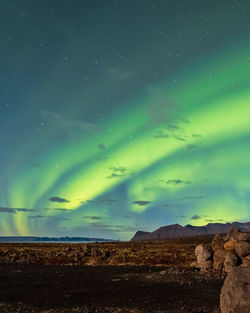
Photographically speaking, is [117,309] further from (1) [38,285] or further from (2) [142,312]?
(1) [38,285]

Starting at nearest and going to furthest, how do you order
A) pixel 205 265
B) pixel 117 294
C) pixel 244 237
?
pixel 117 294, pixel 244 237, pixel 205 265

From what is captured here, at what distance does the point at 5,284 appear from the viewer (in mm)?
35031

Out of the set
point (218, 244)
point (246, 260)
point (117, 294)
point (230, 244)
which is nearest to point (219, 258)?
point (230, 244)

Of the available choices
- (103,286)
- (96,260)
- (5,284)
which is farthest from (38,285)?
(96,260)

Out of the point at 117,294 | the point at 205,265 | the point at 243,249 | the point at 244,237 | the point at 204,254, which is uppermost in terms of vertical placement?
the point at 244,237

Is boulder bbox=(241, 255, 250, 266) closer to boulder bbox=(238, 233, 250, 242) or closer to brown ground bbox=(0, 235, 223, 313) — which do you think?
boulder bbox=(238, 233, 250, 242)

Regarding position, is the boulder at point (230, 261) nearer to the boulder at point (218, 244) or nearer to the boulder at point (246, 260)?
the boulder at point (246, 260)

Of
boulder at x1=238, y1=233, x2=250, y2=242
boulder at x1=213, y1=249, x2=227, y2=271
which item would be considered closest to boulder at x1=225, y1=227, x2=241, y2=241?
boulder at x1=238, y1=233, x2=250, y2=242

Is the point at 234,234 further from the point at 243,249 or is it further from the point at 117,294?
the point at 117,294

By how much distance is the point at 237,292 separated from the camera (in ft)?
57.0

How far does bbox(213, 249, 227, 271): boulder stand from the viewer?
4109cm

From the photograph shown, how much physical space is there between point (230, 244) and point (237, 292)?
86.6 ft

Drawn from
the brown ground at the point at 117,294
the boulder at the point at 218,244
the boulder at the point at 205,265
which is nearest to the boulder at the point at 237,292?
the brown ground at the point at 117,294

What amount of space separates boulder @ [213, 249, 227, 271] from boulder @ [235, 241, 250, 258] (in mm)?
2472
